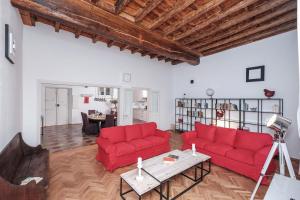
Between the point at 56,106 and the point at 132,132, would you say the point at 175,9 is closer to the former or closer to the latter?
the point at 132,132

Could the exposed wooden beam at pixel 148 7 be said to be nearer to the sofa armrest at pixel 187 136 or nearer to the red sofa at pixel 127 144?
the red sofa at pixel 127 144

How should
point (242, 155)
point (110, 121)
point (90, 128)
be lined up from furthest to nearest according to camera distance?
point (90, 128)
point (110, 121)
point (242, 155)

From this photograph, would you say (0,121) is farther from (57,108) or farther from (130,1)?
(57,108)

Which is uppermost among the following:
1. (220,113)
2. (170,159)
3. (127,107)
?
(127,107)

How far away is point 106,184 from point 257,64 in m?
4.92

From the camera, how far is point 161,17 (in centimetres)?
309

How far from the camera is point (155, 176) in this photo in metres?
2.16

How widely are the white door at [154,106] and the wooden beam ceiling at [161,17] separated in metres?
2.46

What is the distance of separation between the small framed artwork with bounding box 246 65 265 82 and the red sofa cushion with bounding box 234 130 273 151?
6.26 ft

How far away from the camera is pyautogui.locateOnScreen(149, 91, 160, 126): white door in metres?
6.29

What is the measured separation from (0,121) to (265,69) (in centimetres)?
566

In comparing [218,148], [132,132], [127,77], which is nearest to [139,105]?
[127,77]

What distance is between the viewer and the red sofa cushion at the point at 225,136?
3497mm

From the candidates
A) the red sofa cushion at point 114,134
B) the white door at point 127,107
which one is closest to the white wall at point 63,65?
→ the white door at point 127,107
